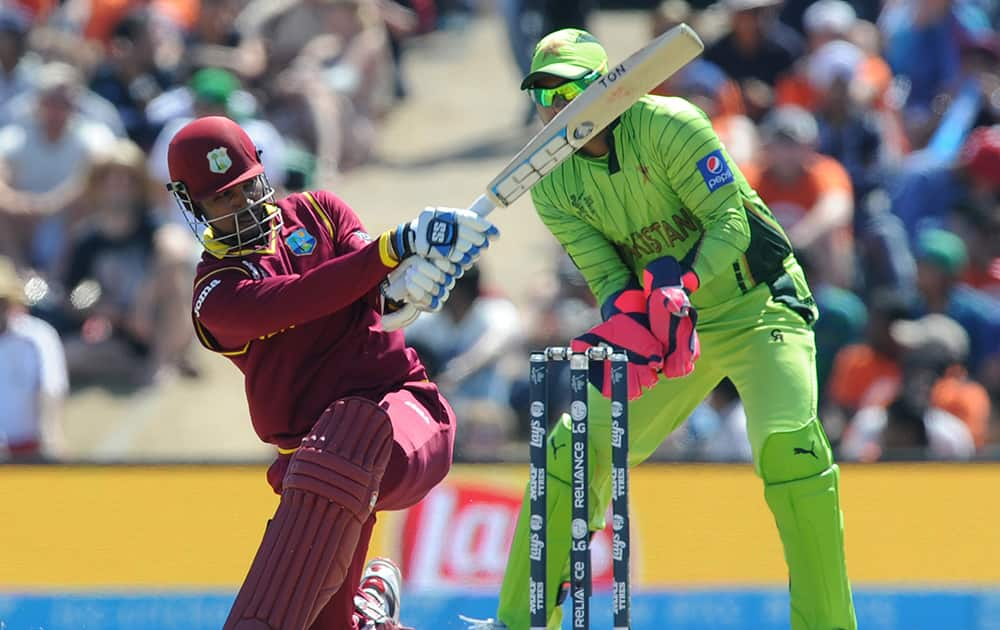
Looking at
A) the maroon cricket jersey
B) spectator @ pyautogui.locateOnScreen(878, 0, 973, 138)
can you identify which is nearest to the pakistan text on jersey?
the maroon cricket jersey

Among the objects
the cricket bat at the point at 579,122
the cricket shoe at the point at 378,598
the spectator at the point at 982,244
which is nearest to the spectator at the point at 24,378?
the cricket shoe at the point at 378,598

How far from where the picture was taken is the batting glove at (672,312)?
474 cm

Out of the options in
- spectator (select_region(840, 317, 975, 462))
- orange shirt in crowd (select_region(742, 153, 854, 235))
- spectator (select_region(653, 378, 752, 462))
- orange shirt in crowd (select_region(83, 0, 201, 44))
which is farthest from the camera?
orange shirt in crowd (select_region(83, 0, 201, 44))

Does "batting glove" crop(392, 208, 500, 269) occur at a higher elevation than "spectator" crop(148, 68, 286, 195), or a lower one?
lower

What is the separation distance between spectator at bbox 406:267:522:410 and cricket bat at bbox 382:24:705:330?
3.78m

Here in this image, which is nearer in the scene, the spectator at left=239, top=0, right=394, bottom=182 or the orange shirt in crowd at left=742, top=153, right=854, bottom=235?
the orange shirt in crowd at left=742, top=153, right=854, bottom=235

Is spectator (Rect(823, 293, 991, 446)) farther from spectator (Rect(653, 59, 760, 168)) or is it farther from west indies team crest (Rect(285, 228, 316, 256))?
west indies team crest (Rect(285, 228, 316, 256))

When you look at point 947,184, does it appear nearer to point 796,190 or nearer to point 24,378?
point 796,190

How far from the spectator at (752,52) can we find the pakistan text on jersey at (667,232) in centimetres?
517

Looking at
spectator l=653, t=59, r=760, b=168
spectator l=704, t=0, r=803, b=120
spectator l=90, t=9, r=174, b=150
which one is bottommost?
spectator l=653, t=59, r=760, b=168

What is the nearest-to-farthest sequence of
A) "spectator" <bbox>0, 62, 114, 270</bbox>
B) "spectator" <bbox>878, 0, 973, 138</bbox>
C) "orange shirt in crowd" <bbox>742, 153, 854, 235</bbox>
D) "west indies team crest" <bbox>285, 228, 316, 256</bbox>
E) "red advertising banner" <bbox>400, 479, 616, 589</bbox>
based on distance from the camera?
"west indies team crest" <bbox>285, 228, 316, 256</bbox> → "red advertising banner" <bbox>400, 479, 616, 589</bbox> → "orange shirt in crowd" <bbox>742, 153, 854, 235</bbox> → "spectator" <bbox>0, 62, 114, 270</bbox> → "spectator" <bbox>878, 0, 973, 138</bbox>

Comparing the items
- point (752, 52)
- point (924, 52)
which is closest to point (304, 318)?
point (752, 52)

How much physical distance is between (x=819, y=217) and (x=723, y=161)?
408cm

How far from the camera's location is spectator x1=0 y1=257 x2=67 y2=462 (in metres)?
8.28
